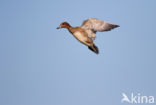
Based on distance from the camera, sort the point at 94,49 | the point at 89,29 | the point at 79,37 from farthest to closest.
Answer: the point at 89,29 → the point at 94,49 → the point at 79,37

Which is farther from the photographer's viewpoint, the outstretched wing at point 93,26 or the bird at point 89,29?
the outstretched wing at point 93,26

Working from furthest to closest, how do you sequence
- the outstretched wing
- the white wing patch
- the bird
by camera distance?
1. the outstretched wing
2. the bird
3. the white wing patch

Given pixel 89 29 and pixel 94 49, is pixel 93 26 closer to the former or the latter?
pixel 89 29

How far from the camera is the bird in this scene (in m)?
10.5

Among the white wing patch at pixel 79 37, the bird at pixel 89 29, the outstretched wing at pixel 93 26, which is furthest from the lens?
the outstretched wing at pixel 93 26

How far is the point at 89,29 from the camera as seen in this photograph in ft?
37.5

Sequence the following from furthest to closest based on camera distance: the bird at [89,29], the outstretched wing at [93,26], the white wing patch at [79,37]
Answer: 1. the outstretched wing at [93,26]
2. the bird at [89,29]
3. the white wing patch at [79,37]

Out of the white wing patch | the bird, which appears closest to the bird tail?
the bird

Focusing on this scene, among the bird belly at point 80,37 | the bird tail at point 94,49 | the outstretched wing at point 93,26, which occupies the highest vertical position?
the outstretched wing at point 93,26

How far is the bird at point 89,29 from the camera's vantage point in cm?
1051

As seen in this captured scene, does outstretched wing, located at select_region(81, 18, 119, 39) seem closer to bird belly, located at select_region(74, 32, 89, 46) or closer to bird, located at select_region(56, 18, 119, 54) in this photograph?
bird, located at select_region(56, 18, 119, 54)

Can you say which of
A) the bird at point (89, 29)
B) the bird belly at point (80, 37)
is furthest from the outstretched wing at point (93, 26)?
the bird belly at point (80, 37)

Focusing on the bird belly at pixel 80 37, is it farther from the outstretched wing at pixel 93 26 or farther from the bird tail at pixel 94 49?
the outstretched wing at pixel 93 26

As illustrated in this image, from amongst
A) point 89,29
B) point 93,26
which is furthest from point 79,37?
point 93,26
